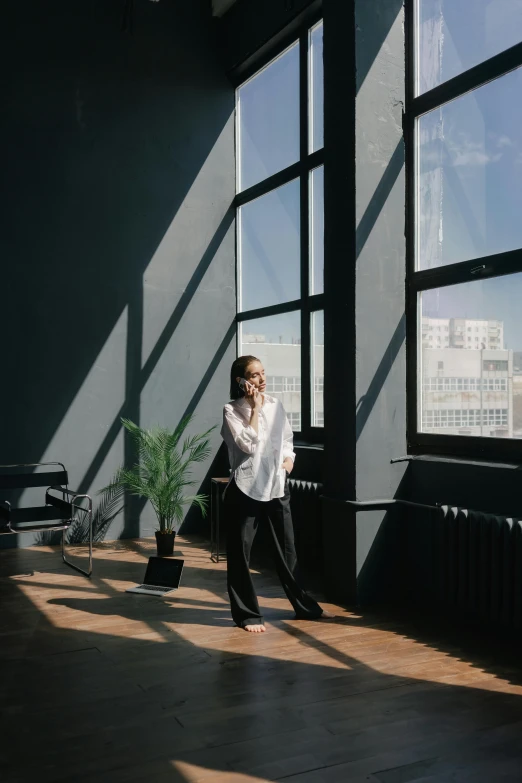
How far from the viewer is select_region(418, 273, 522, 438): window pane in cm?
430

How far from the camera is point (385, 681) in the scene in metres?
3.50

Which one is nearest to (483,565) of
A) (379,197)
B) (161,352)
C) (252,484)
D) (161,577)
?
(252,484)

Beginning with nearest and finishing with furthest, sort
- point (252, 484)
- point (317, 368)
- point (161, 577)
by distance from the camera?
point (252, 484), point (161, 577), point (317, 368)

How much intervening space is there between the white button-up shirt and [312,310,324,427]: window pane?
6.35 feet

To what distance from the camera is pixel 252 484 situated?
168 inches

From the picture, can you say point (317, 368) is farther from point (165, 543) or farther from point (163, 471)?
point (165, 543)

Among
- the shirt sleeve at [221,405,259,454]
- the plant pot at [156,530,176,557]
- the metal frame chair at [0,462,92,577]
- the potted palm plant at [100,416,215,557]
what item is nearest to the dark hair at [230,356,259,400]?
the shirt sleeve at [221,405,259,454]

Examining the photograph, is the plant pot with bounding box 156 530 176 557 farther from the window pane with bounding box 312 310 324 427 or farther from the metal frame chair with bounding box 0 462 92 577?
the window pane with bounding box 312 310 324 427

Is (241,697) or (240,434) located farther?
(240,434)

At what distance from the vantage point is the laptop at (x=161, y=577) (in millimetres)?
5191

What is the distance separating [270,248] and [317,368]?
4.76ft

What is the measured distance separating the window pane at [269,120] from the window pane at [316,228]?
41 cm

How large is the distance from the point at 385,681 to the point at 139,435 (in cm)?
400

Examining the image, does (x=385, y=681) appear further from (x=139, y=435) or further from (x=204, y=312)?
(x=204, y=312)
